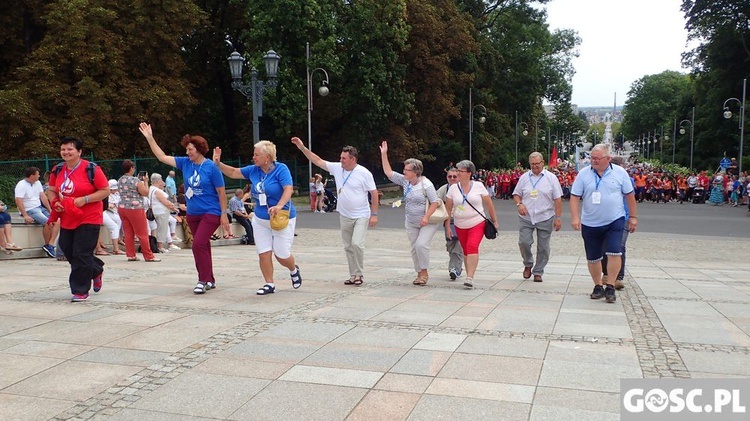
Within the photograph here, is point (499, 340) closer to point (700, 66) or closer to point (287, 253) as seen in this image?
point (287, 253)

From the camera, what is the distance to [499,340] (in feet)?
18.1

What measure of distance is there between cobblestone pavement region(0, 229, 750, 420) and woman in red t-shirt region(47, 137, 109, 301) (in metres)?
0.33

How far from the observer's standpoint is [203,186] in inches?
299

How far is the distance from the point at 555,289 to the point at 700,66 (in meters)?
54.2

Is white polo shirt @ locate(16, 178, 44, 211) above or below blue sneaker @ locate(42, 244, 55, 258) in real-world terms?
above

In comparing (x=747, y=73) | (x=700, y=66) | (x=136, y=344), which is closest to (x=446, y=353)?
(x=136, y=344)

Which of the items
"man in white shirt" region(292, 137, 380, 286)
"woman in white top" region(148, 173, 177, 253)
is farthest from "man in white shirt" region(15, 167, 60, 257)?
"man in white shirt" region(292, 137, 380, 286)

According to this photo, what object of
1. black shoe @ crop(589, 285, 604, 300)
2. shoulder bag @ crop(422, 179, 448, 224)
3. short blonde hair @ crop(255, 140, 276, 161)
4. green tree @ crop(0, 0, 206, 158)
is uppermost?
green tree @ crop(0, 0, 206, 158)

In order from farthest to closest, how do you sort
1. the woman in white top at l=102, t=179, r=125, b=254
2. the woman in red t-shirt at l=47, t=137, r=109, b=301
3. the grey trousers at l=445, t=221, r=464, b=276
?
the woman in white top at l=102, t=179, r=125, b=254 < the grey trousers at l=445, t=221, r=464, b=276 < the woman in red t-shirt at l=47, t=137, r=109, b=301

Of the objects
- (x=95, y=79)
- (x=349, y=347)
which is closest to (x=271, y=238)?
(x=349, y=347)

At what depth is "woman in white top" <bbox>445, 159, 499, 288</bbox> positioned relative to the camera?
8531mm

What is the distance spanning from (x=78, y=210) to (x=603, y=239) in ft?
18.7

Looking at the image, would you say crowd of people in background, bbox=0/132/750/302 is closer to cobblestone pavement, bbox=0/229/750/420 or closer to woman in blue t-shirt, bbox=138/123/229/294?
woman in blue t-shirt, bbox=138/123/229/294

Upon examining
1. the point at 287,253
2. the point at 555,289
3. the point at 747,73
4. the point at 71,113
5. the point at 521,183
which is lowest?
the point at 555,289
